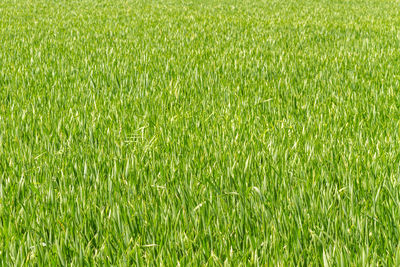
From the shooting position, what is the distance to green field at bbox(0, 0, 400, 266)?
5.77ft

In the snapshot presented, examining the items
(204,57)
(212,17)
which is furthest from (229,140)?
(212,17)

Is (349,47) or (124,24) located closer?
(349,47)

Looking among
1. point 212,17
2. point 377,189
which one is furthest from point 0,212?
point 212,17

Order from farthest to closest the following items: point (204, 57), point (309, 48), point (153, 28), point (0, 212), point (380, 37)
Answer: point (153, 28)
point (380, 37)
point (309, 48)
point (204, 57)
point (0, 212)

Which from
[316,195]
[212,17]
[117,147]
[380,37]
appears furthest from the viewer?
[212,17]

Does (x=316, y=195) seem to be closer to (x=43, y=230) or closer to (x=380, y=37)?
(x=43, y=230)

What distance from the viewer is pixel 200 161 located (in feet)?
8.68

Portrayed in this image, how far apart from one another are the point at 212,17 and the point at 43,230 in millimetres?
11522

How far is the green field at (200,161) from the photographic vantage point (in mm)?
1758

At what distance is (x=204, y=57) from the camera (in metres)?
6.68

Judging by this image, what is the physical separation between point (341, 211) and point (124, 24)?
9554 millimetres

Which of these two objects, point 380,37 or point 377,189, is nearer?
point 377,189

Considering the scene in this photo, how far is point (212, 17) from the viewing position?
12906mm

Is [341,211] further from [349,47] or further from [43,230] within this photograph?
[349,47]
